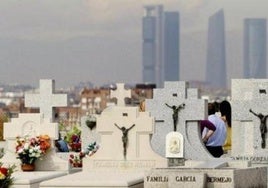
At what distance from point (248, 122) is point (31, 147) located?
6.05 metres

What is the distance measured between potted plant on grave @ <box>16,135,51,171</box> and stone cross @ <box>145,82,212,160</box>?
14.4ft

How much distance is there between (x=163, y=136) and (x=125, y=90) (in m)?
4.21

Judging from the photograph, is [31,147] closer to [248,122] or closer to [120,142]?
[120,142]

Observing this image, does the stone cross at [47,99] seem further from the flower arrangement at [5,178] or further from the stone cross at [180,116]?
the flower arrangement at [5,178]

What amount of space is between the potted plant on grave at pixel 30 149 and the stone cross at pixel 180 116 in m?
4.38

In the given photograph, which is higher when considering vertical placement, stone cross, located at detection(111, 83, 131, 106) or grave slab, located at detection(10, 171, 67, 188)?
stone cross, located at detection(111, 83, 131, 106)

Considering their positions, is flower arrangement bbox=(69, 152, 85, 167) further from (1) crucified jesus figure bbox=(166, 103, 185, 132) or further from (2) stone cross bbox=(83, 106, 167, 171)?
(1) crucified jesus figure bbox=(166, 103, 185, 132)

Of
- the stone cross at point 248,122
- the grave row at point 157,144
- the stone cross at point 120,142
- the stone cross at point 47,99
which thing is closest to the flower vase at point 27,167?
the grave row at point 157,144

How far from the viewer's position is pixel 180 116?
95.0ft

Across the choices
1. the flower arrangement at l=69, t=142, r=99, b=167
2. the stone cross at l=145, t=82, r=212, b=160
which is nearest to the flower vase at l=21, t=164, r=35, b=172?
the flower arrangement at l=69, t=142, r=99, b=167

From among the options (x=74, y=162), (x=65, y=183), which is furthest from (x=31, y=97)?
(x=65, y=183)

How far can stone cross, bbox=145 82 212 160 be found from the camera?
92.9 ft

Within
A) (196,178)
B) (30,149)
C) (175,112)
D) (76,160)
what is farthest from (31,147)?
(196,178)

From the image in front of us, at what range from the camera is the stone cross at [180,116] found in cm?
2833
